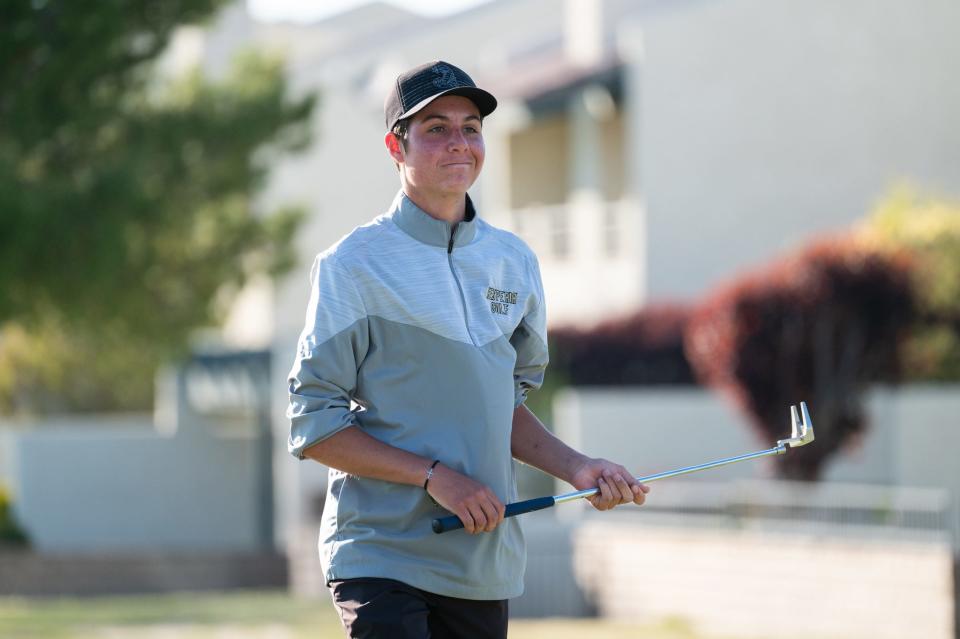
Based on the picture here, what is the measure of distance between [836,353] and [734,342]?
3.13 ft

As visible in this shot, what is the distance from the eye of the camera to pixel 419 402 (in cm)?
360

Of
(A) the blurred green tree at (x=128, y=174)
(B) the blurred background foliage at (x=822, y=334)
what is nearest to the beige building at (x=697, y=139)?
(A) the blurred green tree at (x=128, y=174)

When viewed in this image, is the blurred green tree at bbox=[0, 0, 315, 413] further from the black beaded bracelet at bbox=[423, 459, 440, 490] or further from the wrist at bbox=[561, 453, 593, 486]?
the black beaded bracelet at bbox=[423, 459, 440, 490]

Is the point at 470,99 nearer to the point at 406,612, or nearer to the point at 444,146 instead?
the point at 444,146

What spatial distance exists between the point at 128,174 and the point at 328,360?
389 inches

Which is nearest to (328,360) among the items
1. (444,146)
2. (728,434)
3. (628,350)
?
(444,146)

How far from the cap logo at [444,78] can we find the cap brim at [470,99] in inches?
0.8

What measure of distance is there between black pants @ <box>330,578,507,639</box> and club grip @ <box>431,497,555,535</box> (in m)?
0.16

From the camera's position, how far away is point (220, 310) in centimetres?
1858

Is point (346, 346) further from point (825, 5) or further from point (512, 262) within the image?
point (825, 5)

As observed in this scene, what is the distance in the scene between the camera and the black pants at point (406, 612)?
3508 mm

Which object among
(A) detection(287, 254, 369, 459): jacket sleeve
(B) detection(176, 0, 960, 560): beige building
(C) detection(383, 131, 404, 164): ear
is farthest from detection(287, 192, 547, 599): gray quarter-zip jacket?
(B) detection(176, 0, 960, 560): beige building

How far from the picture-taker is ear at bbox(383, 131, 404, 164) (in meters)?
3.75

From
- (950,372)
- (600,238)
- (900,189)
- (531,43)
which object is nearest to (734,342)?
(950,372)
